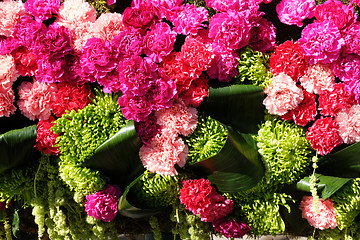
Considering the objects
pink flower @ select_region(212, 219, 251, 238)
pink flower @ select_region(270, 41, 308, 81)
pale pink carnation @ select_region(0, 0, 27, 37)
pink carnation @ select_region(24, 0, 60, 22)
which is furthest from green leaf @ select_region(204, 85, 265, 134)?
pale pink carnation @ select_region(0, 0, 27, 37)

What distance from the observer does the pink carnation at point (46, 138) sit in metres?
1.98

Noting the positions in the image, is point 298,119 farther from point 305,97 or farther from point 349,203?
point 349,203

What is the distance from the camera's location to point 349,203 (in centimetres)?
192

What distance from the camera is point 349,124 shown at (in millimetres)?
1894

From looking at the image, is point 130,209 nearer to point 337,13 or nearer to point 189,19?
point 189,19

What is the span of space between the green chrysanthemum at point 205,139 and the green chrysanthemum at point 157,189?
12 centimetres

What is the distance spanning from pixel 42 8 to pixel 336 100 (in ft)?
4.51

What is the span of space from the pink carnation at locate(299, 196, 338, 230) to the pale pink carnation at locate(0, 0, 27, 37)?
1.56 metres

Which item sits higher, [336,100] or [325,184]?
[336,100]

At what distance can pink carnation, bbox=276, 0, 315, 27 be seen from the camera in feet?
6.31

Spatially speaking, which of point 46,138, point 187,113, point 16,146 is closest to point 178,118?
point 187,113

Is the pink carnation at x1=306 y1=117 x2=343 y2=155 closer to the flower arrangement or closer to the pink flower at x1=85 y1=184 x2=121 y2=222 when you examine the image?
the flower arrangement

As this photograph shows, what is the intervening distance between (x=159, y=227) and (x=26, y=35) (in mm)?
1078

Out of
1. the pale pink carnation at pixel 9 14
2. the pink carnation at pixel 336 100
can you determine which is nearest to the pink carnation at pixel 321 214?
the pink carnation at pixel 336 100
